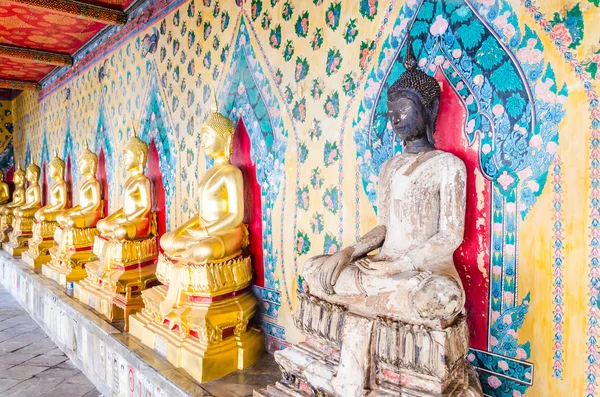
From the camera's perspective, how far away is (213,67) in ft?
11.3

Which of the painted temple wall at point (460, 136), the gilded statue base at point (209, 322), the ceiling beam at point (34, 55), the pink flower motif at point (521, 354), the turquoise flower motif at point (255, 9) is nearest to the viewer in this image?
the painted temple wall at point (460, 136)

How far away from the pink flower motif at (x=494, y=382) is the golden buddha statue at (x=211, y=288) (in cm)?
143

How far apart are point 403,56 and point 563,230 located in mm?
1055

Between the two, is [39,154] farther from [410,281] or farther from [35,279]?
[410,281]

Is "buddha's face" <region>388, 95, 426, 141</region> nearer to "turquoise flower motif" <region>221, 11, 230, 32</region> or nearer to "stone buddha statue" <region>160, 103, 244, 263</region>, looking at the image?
"stone buddha statue" <region>160, 103, 244, 263</region>

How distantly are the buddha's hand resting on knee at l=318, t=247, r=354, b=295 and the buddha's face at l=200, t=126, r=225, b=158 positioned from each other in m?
1.49

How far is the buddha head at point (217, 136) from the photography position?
9.84 feet

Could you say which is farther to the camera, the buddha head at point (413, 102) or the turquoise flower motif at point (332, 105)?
the turquoise flower motif at point (332, 105)

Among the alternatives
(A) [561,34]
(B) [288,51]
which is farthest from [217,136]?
(A) [561,34]

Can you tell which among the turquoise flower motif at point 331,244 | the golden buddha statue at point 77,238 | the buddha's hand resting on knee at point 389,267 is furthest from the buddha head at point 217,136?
the golden buddha statue at point 77,238

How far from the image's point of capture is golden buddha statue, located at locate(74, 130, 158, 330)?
363 cm

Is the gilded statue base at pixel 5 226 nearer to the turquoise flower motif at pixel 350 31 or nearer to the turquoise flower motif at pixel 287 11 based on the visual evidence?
the turquoise flower motif at pixel 287 11

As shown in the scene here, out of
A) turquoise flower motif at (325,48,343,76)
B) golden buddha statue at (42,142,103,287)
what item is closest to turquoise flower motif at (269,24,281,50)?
turquoise flower motif at (325,48,343,76)

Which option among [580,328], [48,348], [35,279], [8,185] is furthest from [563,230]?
[8,185]
